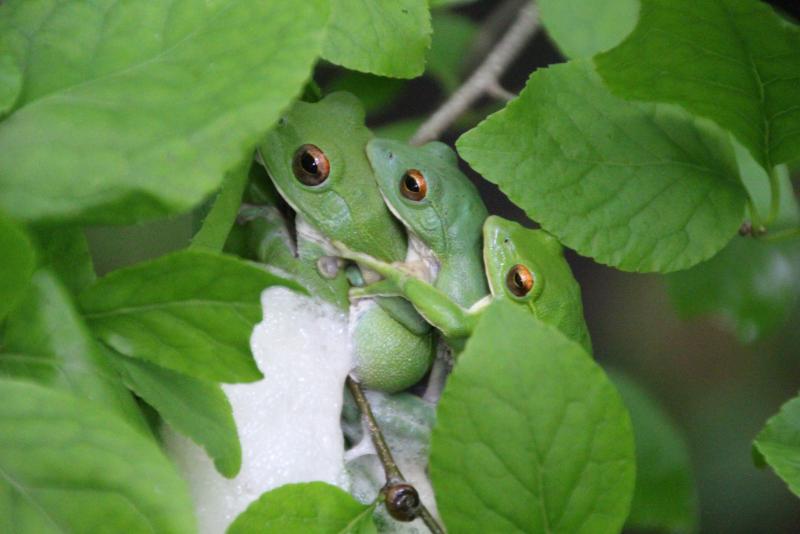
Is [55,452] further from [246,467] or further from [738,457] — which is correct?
[738,457]

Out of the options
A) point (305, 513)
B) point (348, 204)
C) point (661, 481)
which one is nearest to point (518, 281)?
point (348, 204)

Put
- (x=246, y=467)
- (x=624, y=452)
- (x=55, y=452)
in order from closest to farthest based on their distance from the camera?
(x=55, y=452)
(x=624, y=452)
(x=246, y=467)

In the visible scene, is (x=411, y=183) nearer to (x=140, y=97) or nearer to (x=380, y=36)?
(x=380, y=36)

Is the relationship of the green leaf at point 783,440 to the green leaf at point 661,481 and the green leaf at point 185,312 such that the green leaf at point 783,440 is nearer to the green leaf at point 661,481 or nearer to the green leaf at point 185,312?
the green leaf at point 185,312

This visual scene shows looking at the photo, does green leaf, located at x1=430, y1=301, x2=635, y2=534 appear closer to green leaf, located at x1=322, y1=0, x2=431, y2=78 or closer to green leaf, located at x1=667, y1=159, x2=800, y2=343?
green leaf, located at x1=322, y1=0, x2=431, y2=78

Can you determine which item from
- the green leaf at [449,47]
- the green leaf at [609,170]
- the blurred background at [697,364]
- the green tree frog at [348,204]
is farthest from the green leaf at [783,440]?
the blurred background at [697,364]

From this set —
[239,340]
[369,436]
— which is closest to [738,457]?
[369,436]
